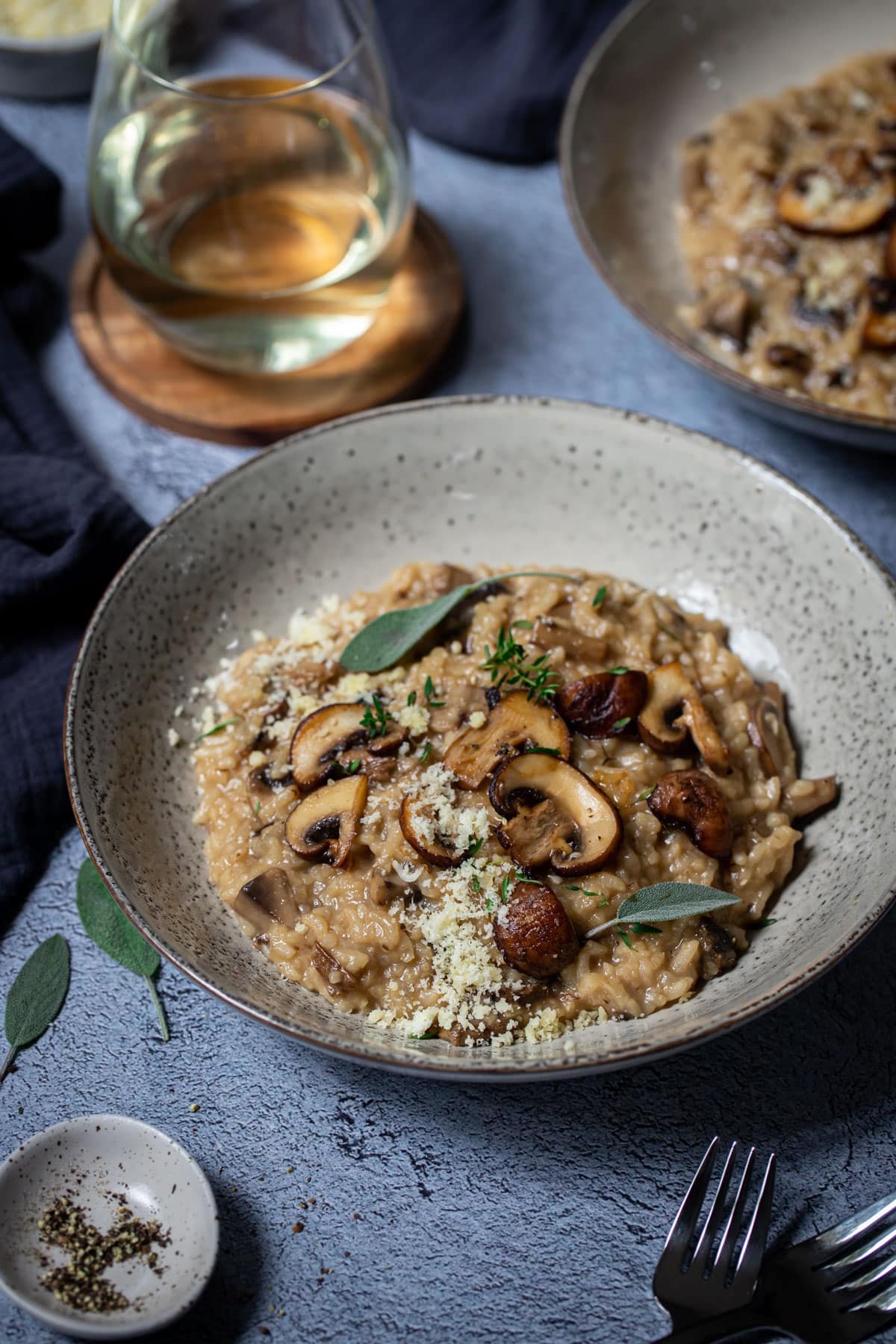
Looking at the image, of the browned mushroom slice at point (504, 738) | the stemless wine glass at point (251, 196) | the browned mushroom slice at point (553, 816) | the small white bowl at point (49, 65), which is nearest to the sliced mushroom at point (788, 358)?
the stemless wine glass at point (251, 196)

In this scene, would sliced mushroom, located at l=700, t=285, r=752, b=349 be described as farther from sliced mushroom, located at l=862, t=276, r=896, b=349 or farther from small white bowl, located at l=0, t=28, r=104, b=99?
small white bowl, located at l=0, t=28, r=104, b=99

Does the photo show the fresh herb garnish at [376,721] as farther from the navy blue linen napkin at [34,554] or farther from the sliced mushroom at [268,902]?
the navy blue linen napkin at [34,554]

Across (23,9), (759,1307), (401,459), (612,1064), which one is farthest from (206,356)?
(759,1307)

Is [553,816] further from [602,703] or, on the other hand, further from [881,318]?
[881,318]

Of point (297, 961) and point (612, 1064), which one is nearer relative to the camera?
point (612, 1064)

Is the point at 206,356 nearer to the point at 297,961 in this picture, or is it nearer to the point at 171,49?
the point at 171,49
